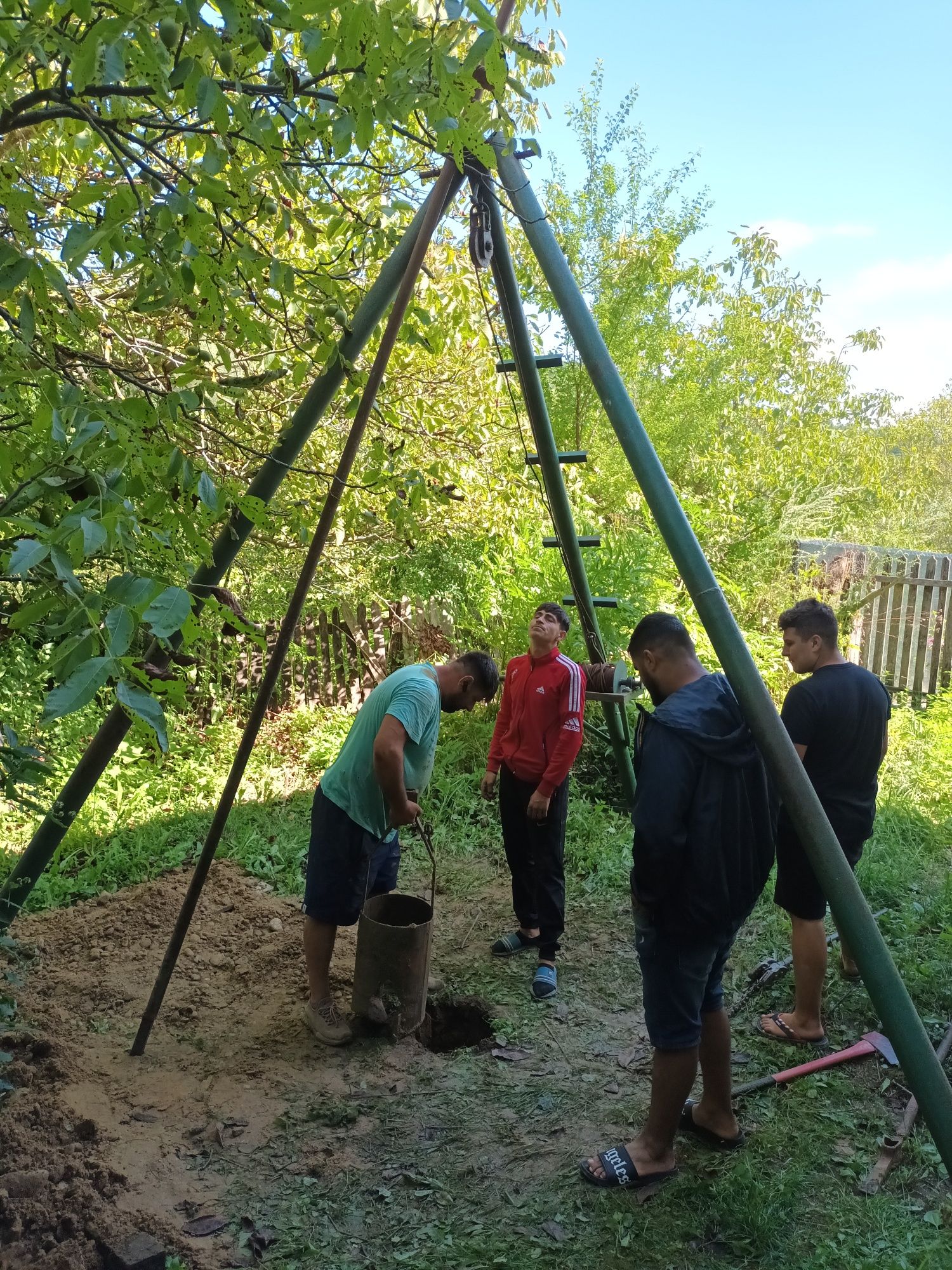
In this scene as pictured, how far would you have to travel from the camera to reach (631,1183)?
10.6ft

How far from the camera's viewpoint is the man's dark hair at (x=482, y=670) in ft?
13.9

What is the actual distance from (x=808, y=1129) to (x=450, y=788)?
13.7ft

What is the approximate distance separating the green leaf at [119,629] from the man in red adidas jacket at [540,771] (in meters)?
3.34

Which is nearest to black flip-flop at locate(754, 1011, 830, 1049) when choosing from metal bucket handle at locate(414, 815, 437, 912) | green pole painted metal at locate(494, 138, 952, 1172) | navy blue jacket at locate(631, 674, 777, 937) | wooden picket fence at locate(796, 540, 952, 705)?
green pole painted metal at locate(494, 138, 952, 1172)

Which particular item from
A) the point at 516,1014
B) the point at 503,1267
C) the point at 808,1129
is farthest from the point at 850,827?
the point at 503,1267

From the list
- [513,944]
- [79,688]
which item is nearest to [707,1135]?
[513,944]

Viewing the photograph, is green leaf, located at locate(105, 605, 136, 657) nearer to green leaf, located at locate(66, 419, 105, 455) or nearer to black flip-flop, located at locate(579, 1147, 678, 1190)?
green leaf, located at locate(66, 419, 105, 455)

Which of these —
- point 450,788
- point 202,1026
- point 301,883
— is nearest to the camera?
point 202,1026

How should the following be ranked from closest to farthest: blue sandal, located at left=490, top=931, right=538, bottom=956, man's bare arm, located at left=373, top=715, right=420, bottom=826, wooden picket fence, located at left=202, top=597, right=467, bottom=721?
1. man's bare arm, located at left=373, top=715, right=420, bottom=826
2. blue sandal, located at left=490, top=931, right=538, bottom=956
3. wooden picket fence, located at left=202, top=597, right=467, bottom=721

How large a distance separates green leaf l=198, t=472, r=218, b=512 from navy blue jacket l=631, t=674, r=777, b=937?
1.59 meters

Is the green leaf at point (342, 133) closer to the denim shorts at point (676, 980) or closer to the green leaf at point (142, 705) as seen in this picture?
the green leaf at point (142, 705)

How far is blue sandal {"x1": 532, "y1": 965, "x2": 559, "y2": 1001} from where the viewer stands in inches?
186

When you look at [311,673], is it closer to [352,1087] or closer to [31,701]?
[31,701]

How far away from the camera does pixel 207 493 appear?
2.29 m
